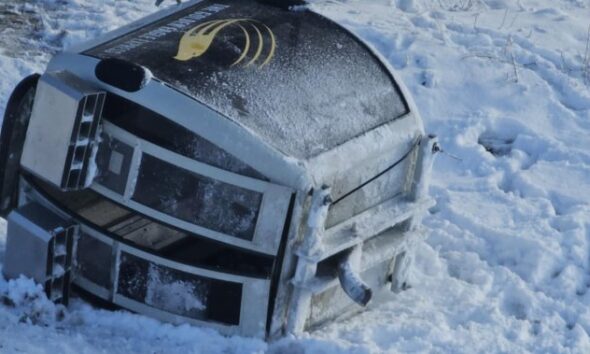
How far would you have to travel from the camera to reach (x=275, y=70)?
16.0ft

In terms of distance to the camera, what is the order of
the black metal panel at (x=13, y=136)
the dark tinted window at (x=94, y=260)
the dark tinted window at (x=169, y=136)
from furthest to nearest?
the black metal panel at (x=13, y=136) < the dark tinted window at (x=94, y=260) < the dark tinted window at (x=169, y=136)

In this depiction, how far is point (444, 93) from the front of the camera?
7.32 m

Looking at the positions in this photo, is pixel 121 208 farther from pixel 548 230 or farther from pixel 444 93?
pixel 444 93

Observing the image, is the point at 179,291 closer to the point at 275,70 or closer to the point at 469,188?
the point at 275,70

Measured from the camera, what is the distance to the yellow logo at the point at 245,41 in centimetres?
489

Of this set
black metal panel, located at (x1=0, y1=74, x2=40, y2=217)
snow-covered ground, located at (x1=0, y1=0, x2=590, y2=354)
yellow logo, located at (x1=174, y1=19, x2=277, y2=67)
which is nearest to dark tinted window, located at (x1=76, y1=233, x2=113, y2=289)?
snow-covered ground, located at (x1=0, y1=0, x2=590, y2=354)

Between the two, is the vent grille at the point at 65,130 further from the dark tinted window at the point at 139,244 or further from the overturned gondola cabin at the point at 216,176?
the dark tinted window at the point at 139,244

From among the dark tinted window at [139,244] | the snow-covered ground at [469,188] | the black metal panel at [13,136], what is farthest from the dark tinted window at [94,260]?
the black metal panel at [13,136]

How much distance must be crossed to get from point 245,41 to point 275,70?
0.27m

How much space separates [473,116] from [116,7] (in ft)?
9.14

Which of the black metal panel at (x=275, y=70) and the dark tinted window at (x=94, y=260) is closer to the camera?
the black metal panel at (x=275, y=70)

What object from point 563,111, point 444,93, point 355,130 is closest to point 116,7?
point 444,93

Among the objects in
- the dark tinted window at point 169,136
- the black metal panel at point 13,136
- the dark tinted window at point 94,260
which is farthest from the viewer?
the black metal panel at point 13,136

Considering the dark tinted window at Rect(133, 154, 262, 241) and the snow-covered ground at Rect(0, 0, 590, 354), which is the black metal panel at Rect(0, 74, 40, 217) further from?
the dark tinted window at Rect(133, 154, 262, 241)
